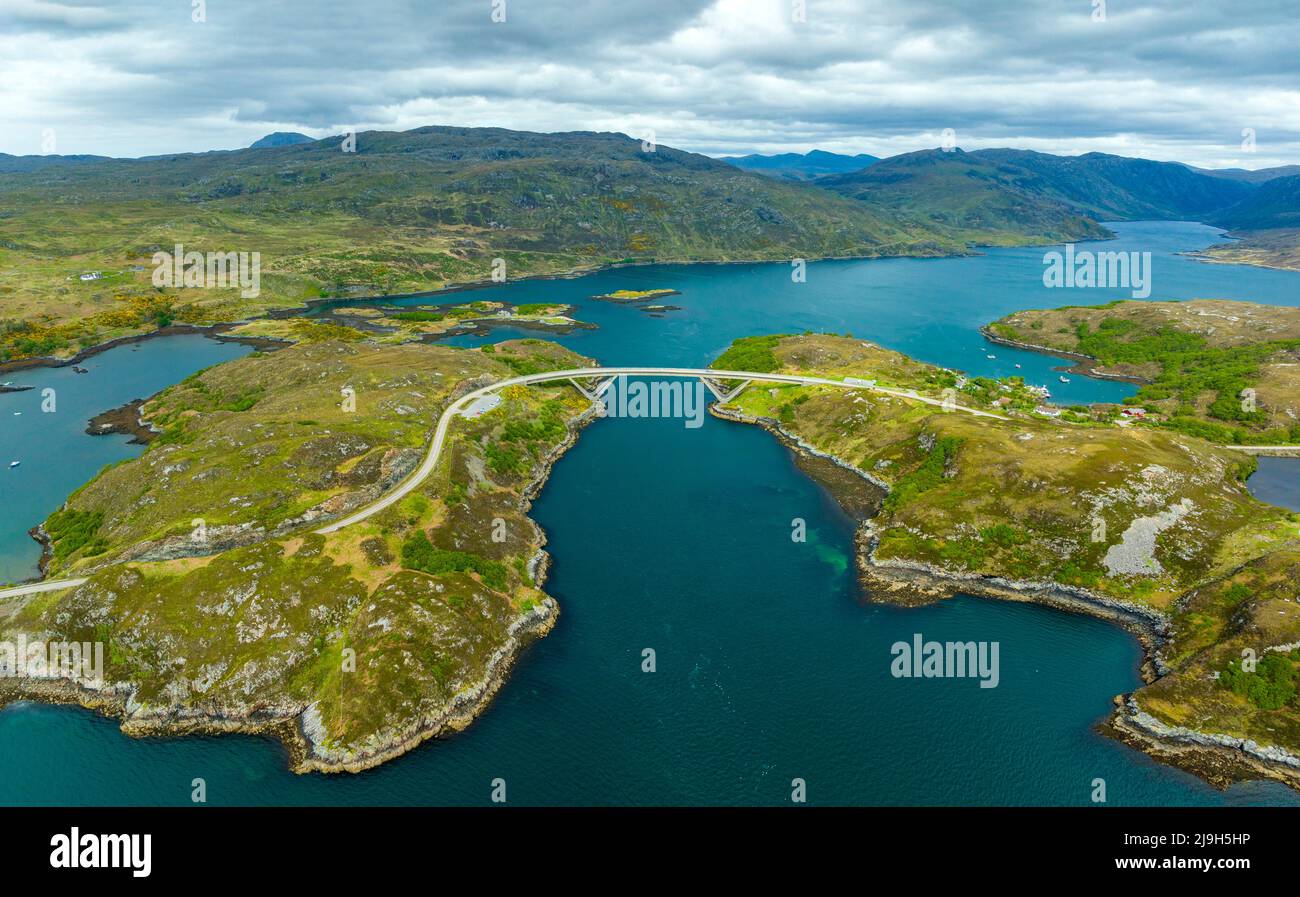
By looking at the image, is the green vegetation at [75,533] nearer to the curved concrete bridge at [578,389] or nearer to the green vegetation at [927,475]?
the curved concrete bridge at [578,389]

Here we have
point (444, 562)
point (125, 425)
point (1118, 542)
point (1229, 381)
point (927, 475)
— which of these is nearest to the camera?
point (444, 562)

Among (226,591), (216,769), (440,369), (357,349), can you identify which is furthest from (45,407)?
(216,769)

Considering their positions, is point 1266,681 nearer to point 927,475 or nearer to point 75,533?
point 927,475

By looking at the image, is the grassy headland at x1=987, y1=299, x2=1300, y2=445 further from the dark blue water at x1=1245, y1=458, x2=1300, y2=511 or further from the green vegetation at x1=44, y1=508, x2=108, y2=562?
the green vegetation at x1=44, y1=508, x2=108, y2=562

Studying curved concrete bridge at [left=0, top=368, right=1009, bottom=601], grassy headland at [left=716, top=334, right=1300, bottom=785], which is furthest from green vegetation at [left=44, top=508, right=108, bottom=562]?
grassy headland at [left=716, top=334, right=1300, bottom=785]

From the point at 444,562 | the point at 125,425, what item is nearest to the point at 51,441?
the point at 125,425

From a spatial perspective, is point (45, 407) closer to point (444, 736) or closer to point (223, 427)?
point (223, 427)
